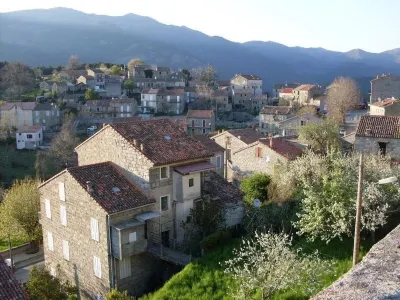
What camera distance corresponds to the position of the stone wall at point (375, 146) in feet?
92.6

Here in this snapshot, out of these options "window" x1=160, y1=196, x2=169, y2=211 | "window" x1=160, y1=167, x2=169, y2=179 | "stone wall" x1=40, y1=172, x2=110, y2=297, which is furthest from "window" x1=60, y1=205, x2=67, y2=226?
"window" x1=160, y1=167, x2=169, y2=179

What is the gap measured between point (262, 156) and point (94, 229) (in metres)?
16.2

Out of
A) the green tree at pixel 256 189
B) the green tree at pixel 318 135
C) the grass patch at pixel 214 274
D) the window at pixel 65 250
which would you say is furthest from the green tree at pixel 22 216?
the green tree at pixel 318 135

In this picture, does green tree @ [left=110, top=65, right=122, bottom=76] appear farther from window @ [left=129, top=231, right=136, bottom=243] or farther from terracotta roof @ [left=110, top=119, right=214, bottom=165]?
window @ [left=129, top=231, right=136, bottom=243]

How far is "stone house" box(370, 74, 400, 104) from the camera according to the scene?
257 ft

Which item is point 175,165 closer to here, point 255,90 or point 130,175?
point 130,175

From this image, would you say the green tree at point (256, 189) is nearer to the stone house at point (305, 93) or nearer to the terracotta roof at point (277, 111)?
the terracotta roof at point (277, 111)

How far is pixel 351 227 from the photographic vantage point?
61.1ft

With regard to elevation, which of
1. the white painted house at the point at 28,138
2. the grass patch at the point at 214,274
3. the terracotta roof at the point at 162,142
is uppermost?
the terracotta roof at the point at 162,142

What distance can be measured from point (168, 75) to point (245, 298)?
356 ft

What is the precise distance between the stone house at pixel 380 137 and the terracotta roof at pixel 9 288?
21.5m

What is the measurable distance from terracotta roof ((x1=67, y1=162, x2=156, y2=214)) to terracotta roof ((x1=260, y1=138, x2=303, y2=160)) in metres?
13.3

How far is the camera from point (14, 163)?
71250 mm

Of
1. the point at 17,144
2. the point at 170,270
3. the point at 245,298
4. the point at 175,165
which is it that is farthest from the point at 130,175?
the point at 17,144
